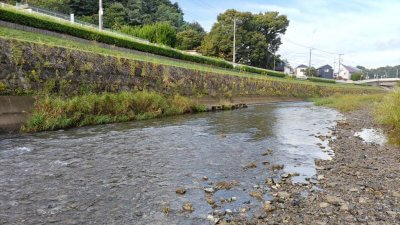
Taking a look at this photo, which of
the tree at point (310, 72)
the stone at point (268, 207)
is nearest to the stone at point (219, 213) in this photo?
the stone at point (268, 207)

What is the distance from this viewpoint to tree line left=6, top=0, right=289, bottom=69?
2297 inches

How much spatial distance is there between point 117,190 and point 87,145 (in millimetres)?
4061

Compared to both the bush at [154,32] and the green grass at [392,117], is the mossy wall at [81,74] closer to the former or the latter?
the green grass at [392,117]

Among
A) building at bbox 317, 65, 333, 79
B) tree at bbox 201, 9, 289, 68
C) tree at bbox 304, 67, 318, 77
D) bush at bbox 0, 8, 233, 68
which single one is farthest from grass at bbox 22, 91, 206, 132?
building at bbox 317, 65, 333, 79

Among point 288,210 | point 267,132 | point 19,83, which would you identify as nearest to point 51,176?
point 288,210

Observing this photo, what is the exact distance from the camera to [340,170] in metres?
6.91

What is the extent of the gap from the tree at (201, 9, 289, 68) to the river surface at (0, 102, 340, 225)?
5454 cm

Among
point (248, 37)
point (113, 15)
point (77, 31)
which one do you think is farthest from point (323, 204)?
point (248, 37)

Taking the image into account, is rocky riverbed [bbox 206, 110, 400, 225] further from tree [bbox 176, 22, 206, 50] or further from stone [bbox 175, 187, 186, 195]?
tree [bbox 176, 22, 206, 50]

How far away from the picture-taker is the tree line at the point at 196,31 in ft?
191

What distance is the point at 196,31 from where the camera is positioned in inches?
2891

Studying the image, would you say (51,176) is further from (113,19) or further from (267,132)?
(113,19)

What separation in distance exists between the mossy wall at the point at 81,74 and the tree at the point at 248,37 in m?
40.0

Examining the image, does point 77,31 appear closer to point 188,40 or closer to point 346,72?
point 188,40
